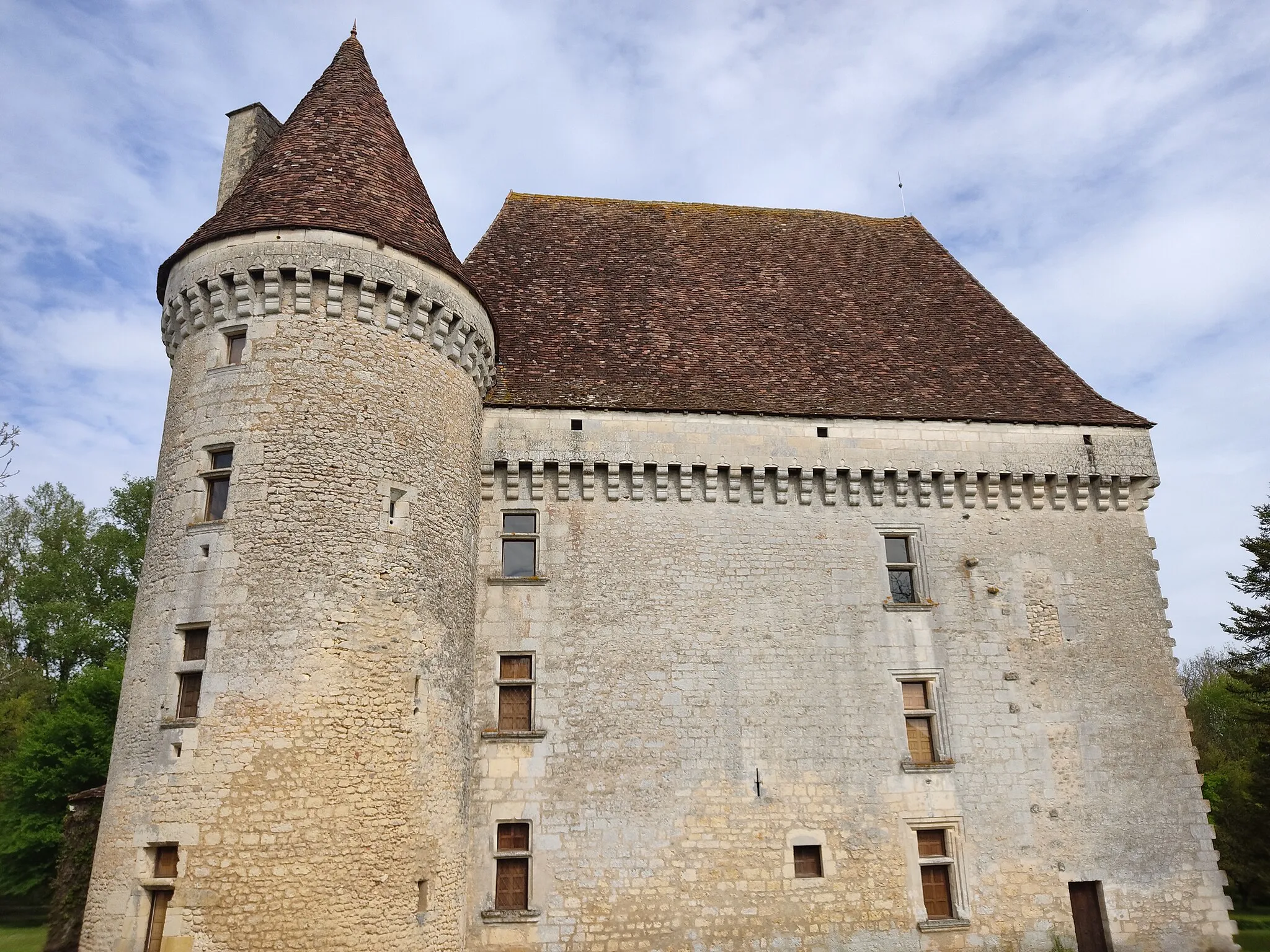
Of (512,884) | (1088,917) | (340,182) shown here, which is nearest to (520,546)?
(512,884)

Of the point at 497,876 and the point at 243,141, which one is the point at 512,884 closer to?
the point at 497,876

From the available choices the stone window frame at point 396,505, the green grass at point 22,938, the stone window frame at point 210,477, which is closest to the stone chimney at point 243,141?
the stone window frame at point 210,477

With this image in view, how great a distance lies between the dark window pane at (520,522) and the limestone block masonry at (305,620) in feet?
2.79

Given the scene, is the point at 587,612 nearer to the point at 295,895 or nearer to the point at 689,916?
the point at 689,916

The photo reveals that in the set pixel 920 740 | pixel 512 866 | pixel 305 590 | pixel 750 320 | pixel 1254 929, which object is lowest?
pixel 1254 929

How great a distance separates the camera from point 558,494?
14.0 m

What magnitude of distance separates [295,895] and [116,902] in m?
2.12

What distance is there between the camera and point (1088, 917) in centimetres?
1292

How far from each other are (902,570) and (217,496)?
10.2 m

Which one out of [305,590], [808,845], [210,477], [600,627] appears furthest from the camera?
[600,627]

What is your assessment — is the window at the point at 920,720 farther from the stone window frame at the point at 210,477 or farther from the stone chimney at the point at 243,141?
the stone chimney at the point at 243,141

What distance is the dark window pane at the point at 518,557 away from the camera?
13.8 m

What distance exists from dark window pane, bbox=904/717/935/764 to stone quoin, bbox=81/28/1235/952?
74mm

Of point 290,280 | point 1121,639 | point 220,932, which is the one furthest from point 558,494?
point 1121,639
